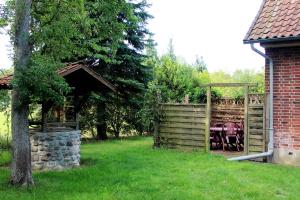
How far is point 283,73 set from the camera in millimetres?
11398

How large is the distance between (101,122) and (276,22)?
10364 mm

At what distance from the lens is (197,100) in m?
19.8

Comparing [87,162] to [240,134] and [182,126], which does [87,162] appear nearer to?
[182,126]

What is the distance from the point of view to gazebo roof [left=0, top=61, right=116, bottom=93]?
426 inches

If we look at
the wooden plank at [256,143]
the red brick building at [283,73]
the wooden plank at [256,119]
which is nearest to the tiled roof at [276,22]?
the red brick building at [283,73]

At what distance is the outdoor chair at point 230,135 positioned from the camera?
1414 centimetres

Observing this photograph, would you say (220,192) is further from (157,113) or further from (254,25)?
(157,113)

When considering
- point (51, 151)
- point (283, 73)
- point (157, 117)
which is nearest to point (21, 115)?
point (51, 151)

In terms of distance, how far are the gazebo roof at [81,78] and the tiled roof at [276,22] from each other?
4185mm

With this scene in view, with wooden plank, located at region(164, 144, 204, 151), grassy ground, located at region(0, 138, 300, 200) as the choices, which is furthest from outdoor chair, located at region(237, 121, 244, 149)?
grassy ground, located at region(0, 138, 300, 200)

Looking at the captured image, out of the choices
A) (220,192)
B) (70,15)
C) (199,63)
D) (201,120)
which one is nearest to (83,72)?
(70,15)

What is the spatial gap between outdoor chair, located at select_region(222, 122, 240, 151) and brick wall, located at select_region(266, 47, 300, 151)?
2.66m

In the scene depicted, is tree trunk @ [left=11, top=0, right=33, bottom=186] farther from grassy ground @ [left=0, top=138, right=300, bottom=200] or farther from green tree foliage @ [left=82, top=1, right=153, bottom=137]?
green tree foliage @ [left=82, top=1, right=153, bottom=137]

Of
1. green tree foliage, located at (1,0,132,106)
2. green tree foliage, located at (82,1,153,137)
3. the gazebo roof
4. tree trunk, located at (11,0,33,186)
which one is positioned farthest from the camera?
green tree foliage, located at (82,1,153,137)
